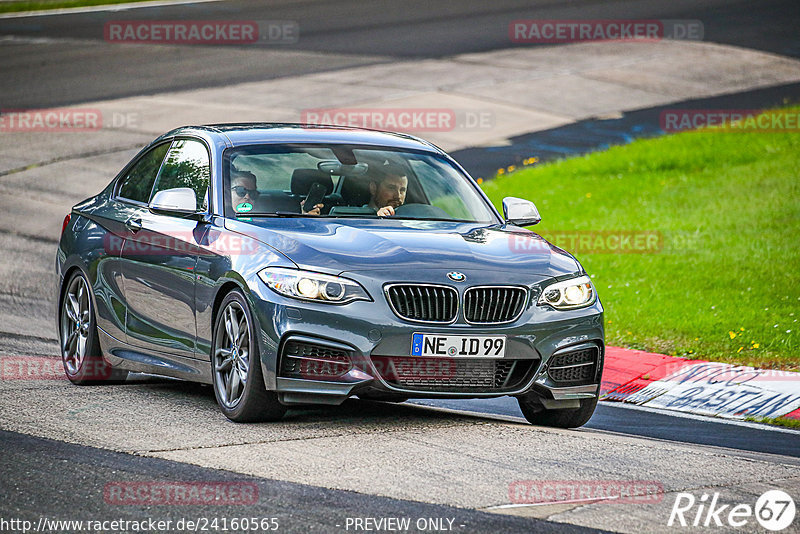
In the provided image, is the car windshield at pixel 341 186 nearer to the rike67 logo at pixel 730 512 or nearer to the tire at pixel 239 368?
the tire at pixel 239 368

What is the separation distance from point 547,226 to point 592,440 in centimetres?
922

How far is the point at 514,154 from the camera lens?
21500 millimetres

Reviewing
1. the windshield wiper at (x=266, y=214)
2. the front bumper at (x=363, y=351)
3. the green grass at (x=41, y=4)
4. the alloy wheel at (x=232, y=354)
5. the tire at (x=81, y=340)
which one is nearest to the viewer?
the front bumper at (x=363, y=351)

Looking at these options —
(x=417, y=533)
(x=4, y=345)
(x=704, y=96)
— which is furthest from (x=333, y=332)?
(x=704, y=96)

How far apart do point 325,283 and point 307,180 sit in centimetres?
146

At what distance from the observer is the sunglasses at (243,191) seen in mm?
8328

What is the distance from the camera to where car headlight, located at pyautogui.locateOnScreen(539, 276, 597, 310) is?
300 inches

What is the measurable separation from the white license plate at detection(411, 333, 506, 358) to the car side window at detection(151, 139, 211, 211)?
6.27ft

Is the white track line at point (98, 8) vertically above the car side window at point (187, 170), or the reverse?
the car side window at point (187, 170)

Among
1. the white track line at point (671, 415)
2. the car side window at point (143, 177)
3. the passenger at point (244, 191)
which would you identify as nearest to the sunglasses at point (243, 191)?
the passenger at point (244, 191)

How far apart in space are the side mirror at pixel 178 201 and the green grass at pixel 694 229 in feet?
15.5

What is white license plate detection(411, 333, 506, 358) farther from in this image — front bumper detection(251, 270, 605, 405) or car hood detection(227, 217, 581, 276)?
car hood detection(227, 217, 581, 276)

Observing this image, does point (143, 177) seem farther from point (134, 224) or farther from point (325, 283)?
point (325, 283)

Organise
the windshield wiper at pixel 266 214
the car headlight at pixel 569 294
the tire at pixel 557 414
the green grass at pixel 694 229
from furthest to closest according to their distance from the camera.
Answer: the green grass at pixel 694 229
the windshield wiper at pixel 266 214
the tire at pixel 557 414
the car headlight at pixel 569 294
